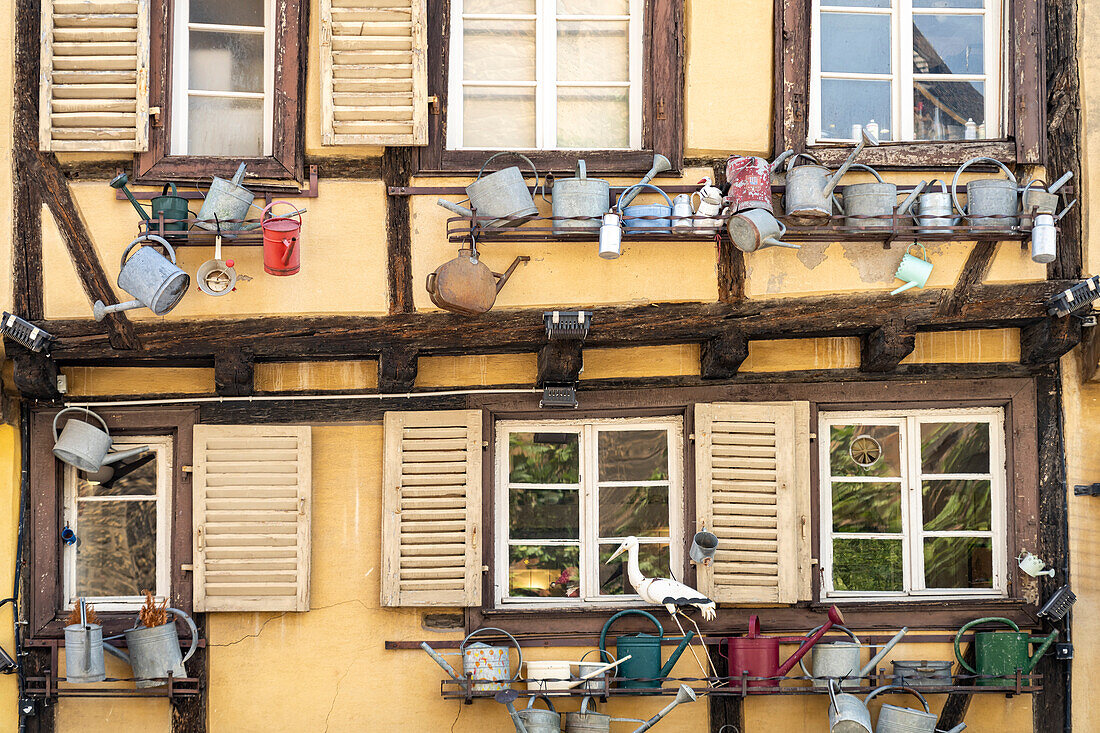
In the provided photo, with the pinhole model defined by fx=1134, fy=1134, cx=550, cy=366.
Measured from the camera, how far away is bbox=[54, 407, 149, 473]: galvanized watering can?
6.26 m

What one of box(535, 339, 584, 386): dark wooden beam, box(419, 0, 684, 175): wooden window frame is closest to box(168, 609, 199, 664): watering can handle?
box(535, 339, 584, 386): dark wooden beam

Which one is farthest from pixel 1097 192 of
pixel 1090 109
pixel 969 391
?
pixel 969 391

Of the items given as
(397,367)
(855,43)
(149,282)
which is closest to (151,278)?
(149,282)

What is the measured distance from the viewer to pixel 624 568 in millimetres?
6656

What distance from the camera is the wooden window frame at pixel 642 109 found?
6266 millimetres

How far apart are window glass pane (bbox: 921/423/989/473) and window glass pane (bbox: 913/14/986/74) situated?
207 cm

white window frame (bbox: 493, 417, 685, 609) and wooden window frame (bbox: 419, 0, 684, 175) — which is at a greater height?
wooden window frame (bbox: 419, 0, 684, 175)

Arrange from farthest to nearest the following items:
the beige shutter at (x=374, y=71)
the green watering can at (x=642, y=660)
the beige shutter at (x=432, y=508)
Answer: the beige shutter at (x=432, y=508) < the green watering can at (x=642, y=660) < the beige shutter at (x=374, y=71)

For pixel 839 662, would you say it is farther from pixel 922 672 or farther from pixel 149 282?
pixel 149 282

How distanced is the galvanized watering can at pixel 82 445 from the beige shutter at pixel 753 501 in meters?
3.35

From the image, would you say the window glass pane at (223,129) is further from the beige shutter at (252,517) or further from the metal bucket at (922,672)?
the metal bucket at (922,672)

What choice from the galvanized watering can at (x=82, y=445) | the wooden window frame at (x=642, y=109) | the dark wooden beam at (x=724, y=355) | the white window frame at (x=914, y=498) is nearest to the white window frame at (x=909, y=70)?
the wooden window frame at (x=642, y=109)

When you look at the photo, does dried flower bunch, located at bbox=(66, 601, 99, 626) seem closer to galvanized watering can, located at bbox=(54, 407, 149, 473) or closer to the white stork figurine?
galvanized watering can, located at bbox=(54, 407, 149, 473)

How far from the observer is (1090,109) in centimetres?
637
